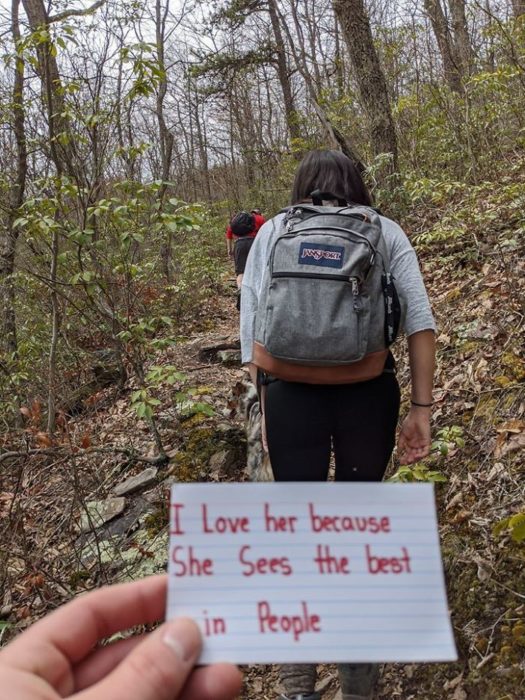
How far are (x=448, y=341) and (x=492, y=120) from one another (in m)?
4.09

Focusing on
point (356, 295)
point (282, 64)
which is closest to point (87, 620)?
point (356, 295)

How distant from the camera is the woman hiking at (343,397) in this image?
179 centimetres

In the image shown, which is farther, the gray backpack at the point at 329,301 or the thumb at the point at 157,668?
the gray backpack at the point at 329,301

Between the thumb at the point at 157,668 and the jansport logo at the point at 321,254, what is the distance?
3.88 ft

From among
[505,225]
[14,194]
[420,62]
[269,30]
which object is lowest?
[505,225]

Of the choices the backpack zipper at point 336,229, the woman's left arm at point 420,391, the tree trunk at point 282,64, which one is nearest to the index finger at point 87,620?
the backpack zipper at point 336,229

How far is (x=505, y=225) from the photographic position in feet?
16.3

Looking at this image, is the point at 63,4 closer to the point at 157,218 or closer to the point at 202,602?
the point at 157,218

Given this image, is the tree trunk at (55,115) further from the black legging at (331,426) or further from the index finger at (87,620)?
the index finger at (87,620)

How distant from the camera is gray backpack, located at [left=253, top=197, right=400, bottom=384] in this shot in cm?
165

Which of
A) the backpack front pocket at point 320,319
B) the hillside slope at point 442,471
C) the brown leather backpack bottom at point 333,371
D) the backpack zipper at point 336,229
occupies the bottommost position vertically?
the hillside slope at point 442,471

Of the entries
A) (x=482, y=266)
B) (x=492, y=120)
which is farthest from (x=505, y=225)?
(x=492, y=120)

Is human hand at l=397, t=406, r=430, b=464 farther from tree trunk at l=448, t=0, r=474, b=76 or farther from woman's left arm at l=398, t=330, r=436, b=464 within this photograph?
tree trunk at l=448, t=0, r=474, b=76

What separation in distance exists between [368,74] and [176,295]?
4.31 meters
